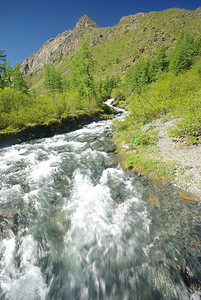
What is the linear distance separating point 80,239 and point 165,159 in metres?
5.49

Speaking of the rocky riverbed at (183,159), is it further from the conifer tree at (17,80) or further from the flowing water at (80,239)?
the conifer tree at (17,80)

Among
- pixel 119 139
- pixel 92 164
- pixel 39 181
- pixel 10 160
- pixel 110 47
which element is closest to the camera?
pixel 39 181

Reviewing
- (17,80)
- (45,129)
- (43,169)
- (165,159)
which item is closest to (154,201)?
(165,159)

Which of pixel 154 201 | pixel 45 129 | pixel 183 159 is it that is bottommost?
pixel 154 201

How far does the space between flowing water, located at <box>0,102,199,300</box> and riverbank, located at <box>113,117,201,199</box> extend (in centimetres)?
99

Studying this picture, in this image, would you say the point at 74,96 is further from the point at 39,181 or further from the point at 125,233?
the point at 125,233

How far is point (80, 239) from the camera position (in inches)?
176

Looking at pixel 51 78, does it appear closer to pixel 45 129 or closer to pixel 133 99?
pixel 45 129

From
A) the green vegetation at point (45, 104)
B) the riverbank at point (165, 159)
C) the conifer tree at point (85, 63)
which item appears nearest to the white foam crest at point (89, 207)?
the riverbank at point (165, 159)

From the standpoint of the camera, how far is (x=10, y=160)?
31.3ft

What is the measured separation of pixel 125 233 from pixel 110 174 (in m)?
3.33

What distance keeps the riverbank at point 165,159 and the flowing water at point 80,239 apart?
0.99 meters

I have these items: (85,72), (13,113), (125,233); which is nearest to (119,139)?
(125,233)

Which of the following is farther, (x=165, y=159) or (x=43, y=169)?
(x=43, y=169)
